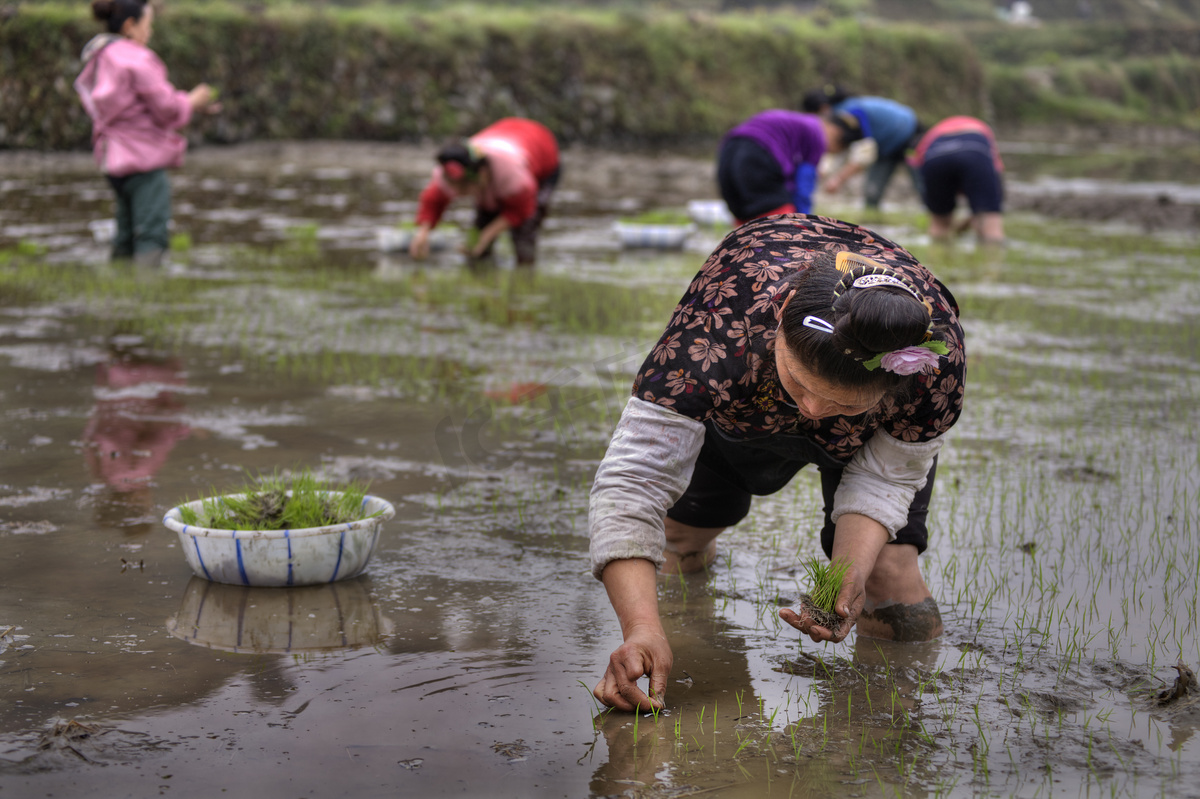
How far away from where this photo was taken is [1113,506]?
13.6 feet

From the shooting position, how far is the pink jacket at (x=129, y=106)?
831 cm

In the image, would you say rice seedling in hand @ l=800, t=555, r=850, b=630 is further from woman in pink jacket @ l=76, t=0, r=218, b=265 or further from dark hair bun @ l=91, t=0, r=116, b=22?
dark hair bun @ l=91, t=0, r=116, b=22

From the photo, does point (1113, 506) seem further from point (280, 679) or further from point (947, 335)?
point (280, 679)

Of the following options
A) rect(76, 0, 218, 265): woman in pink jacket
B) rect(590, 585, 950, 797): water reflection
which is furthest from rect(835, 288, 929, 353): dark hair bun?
rect(76, 0, 218, 265): woman in pink jacket

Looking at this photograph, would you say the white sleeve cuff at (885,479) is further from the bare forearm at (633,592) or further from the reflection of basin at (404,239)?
the reflection of basin at (404,239)

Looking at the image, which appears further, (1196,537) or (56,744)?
(1196,537)

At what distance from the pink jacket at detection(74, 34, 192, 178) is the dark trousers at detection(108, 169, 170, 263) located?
10 centimetres

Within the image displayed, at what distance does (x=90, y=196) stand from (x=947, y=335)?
1288 centimetres

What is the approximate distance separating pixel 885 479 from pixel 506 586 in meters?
1.17

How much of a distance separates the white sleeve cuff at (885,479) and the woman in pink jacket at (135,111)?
6.78 m

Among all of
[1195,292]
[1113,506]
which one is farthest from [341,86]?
[1113,506]

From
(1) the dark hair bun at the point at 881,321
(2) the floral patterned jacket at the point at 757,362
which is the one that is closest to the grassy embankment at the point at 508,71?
(2) the floral patterned jacket at the point at 757,362

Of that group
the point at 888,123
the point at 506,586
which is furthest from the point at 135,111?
the point at 888,123

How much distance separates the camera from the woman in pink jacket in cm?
828
